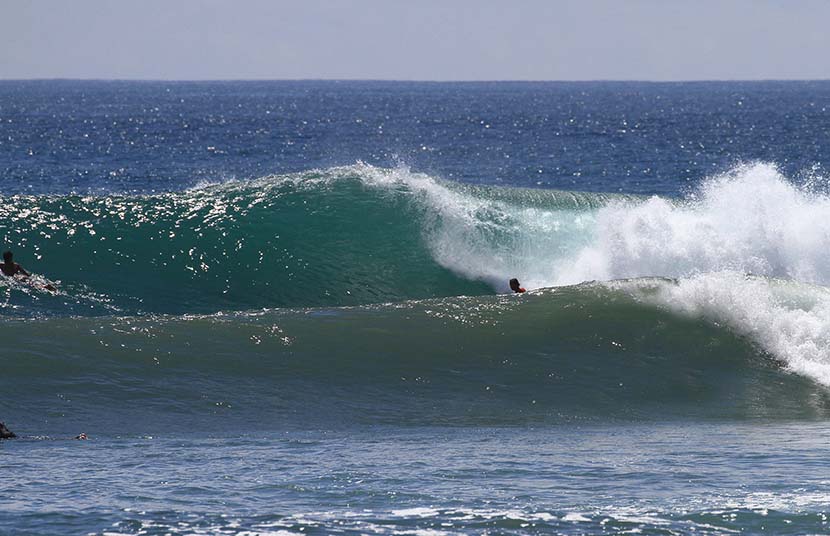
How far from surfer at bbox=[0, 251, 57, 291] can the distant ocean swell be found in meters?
0.30

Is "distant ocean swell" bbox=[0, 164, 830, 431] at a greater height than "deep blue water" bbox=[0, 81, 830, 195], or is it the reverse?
"deep blue water" bbox=[0, 81, 830, 195]

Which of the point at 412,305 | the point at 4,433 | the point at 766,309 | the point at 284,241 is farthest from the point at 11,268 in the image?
the point at 766,309

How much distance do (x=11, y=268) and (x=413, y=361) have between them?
7.58 meters

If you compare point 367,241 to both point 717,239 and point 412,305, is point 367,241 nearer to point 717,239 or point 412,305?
point 412,305

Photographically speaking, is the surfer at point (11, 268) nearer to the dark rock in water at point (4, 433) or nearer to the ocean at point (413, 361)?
the ocean at point (413, 361)

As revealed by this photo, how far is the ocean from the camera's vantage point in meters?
9.77

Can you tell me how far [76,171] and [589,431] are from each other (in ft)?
121

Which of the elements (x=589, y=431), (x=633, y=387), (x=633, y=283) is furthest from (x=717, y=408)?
(x=633, y=283)

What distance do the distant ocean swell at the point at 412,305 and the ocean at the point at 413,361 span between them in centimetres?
4

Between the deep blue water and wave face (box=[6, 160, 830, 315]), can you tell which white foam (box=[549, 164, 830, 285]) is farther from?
the deep blue water

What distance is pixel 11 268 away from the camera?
1925 cm

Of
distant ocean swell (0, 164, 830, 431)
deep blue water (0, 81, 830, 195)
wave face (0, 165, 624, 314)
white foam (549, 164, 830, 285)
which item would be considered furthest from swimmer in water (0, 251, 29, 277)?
deep blue water (0, 81, 830, 195)

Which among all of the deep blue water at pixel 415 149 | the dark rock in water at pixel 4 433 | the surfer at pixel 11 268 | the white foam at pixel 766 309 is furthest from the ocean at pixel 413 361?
the deep blue water at pixel 415 149

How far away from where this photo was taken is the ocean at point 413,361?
9766mm
